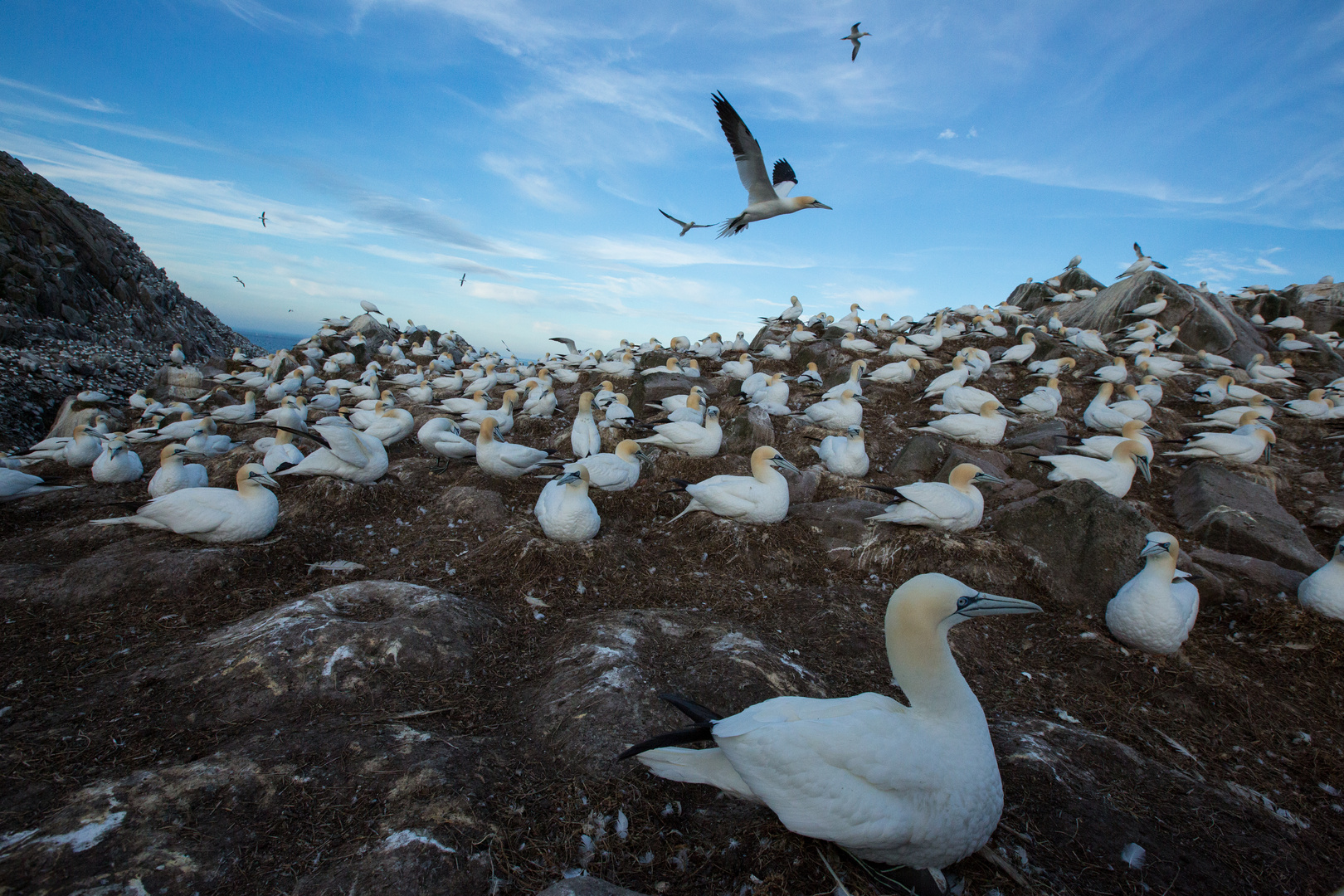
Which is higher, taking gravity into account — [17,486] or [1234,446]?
[1234,446]

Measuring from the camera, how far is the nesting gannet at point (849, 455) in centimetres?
867

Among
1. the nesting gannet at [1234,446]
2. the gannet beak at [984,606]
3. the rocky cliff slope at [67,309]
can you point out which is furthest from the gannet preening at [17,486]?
the nesting gannet at [1234,446]

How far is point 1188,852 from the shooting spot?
2867 mm

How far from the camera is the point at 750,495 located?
6.62m

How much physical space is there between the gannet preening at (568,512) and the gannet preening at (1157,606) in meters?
5.05

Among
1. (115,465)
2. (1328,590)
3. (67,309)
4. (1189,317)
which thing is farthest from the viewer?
(67,309)

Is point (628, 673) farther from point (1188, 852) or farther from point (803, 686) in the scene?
point (1188, 852)

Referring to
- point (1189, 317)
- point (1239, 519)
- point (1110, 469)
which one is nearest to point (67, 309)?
point (1110, 469)

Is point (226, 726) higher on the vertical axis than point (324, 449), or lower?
lower

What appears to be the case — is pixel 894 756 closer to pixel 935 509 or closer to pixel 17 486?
pixel 935 509

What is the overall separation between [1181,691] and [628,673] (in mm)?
4442

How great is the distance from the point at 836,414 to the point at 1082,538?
4978 millimetres

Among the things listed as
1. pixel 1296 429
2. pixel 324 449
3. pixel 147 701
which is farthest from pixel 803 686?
pixel 1296 429

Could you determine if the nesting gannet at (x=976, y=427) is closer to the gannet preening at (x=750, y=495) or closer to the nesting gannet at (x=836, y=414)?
the nesting gannet at (x=836, y=414)
